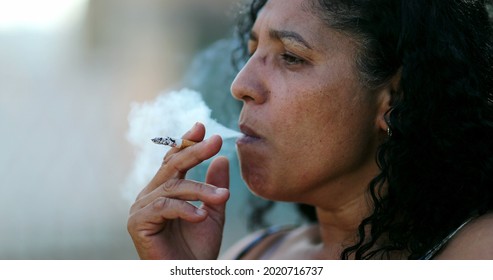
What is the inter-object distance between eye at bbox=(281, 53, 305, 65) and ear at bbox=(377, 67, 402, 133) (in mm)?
271

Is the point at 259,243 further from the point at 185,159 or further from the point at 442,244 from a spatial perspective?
the point at 442,244

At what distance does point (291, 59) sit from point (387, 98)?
0.33 metres

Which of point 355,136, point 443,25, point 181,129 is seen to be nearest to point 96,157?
point 181,129

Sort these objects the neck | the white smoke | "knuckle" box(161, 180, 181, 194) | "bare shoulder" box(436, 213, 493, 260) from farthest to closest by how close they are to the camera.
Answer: the white smoke < the neck < "knuckle" box(161, 180, 181, 194) < "bare shoulder" box(436, 213, 493, 260)

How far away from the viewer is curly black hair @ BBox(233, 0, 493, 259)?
195 centimetres

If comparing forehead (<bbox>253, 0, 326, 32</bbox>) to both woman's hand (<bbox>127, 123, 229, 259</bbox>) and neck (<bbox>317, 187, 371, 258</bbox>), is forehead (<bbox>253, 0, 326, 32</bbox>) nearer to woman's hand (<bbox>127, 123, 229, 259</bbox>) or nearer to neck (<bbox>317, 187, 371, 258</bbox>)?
woman's hand (<bbox>127, 123, 229, 259</bbox>)

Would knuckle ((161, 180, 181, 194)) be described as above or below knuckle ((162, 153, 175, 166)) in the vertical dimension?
below

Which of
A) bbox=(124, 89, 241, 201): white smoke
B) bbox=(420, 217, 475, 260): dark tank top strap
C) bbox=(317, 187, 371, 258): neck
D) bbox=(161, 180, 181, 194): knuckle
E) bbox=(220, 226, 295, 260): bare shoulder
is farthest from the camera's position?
bbox=(220, 226, 295, 260): bare shoulder

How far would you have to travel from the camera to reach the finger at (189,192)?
6.23 feet

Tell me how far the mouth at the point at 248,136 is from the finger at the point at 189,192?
0.65 feet

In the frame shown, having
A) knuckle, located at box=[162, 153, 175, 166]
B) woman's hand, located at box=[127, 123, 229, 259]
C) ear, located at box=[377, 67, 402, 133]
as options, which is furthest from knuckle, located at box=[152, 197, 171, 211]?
ear, located at box=[377, 67, 402, 133]
